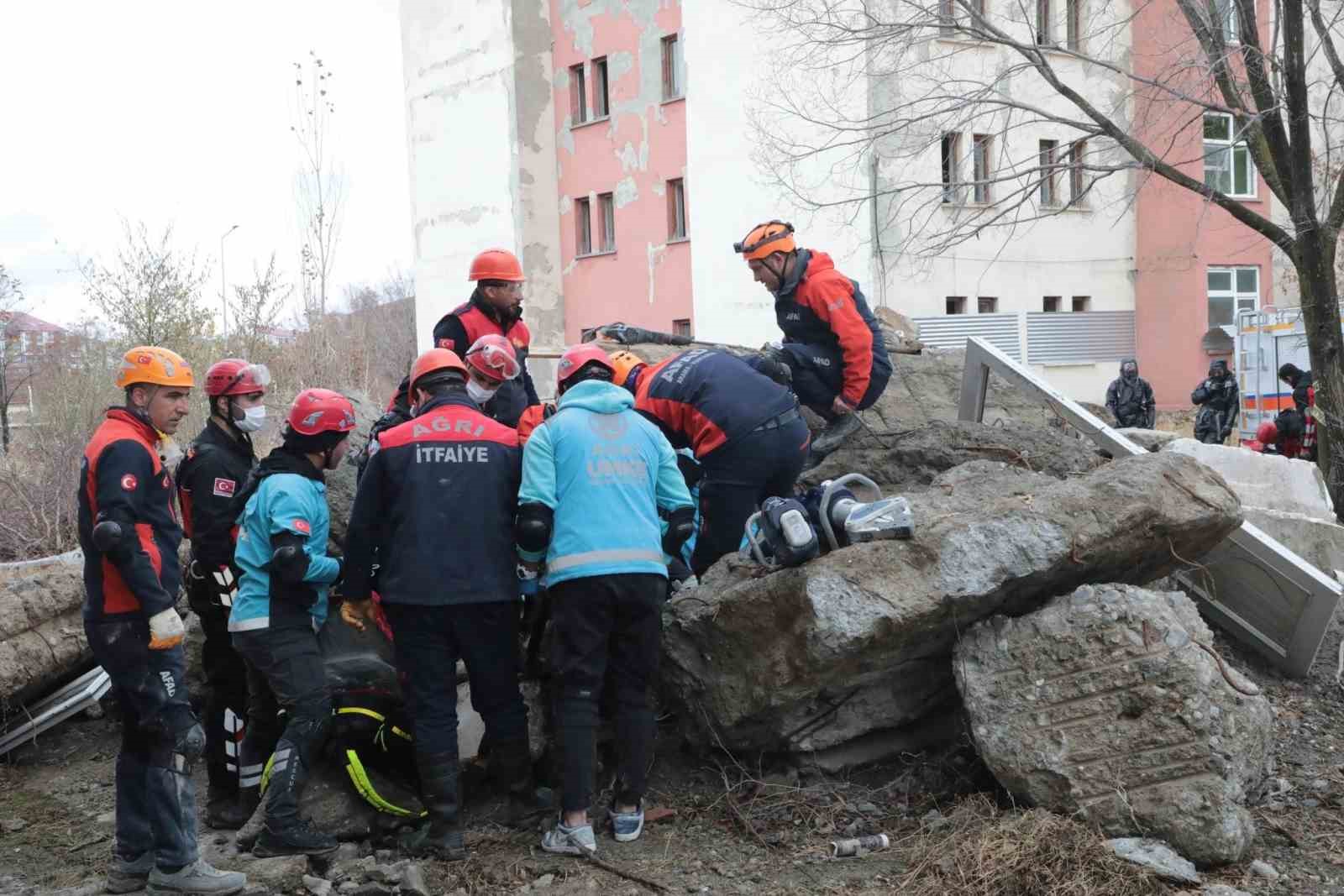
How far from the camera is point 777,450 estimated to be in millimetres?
5723

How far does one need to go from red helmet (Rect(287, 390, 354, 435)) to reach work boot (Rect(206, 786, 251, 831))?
1.76 m

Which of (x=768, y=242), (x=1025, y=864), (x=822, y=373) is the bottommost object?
(x=1025, y=864)

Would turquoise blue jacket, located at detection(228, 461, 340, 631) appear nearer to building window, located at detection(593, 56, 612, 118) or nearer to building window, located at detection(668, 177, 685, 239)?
building window, located at detection(668, 177, 685, 239)

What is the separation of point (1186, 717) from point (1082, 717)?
0.37m

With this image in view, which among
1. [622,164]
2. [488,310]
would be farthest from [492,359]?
[622,164]

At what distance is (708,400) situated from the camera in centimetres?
569

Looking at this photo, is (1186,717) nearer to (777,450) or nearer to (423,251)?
(777,450)

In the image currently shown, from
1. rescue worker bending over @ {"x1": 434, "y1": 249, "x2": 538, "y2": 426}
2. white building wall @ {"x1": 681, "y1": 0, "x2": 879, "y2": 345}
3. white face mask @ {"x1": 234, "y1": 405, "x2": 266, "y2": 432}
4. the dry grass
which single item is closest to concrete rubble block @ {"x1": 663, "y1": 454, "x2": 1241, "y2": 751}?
the dry grass

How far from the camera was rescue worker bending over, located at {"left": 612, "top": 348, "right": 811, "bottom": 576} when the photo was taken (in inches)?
224

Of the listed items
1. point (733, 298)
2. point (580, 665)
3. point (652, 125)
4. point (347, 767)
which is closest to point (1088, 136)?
point (580, 665)

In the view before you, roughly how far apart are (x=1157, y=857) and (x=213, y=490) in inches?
161

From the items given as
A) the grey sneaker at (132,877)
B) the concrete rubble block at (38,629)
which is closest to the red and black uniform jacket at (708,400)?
the grey sneaker at (132,877)

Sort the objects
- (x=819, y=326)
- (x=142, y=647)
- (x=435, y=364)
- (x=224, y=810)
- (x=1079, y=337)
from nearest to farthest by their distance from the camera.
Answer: (x=142, y=647) < (x=435, y=364) < (x=224, y=810) < (x=819, y=326) < (x=1079, y=337)

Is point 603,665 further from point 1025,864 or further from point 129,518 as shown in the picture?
point 129,518
